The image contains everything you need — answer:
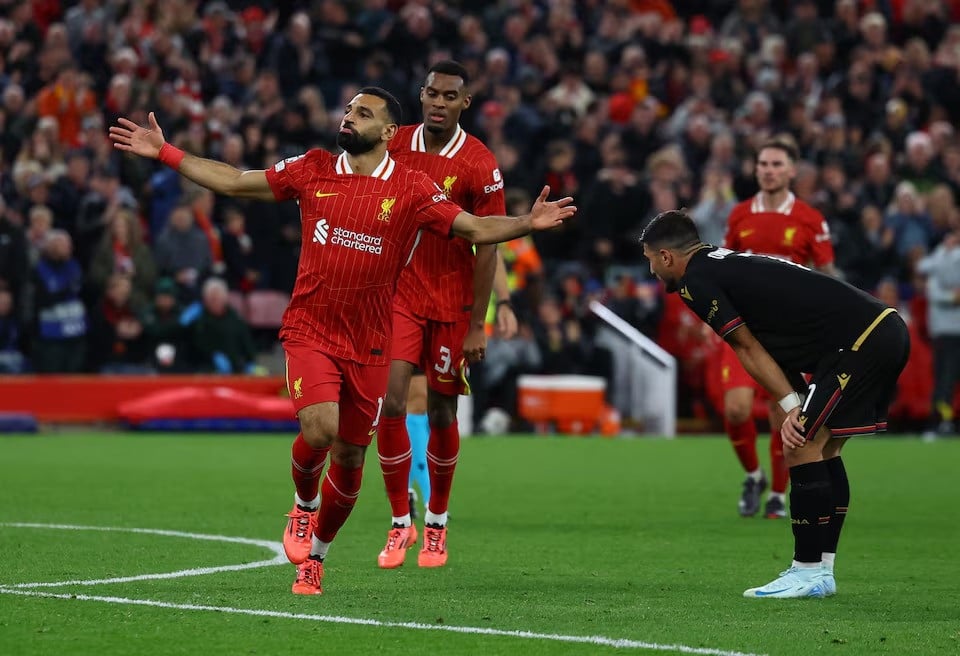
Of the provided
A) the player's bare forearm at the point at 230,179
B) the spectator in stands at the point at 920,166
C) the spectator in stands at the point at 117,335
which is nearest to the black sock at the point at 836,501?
the player's bare forearm at the point at 230,179

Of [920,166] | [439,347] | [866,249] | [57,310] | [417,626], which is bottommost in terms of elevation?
[417,626]

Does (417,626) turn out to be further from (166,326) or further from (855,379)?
(166,326)

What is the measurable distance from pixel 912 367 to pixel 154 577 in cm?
1595

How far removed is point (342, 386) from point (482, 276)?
6.26ft

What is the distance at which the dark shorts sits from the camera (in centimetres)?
856

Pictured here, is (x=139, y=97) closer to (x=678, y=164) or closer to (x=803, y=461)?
(x=678, y=164)

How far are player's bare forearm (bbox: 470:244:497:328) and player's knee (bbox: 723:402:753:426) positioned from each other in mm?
3280

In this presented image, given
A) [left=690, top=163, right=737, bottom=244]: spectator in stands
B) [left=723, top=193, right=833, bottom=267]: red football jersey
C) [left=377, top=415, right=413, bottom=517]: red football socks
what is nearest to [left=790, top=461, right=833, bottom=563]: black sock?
[left=377, top=415, right=413, bottom=517]: red football socks

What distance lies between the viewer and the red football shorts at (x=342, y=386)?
325 inches

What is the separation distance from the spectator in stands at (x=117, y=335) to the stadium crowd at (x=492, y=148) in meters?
0.03

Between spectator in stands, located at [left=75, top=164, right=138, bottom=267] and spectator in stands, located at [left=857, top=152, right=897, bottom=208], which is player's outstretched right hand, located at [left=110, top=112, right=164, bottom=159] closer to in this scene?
spectator in stands, located at [left=75, top=164, right=138, bottom=267]

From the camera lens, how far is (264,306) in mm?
22625

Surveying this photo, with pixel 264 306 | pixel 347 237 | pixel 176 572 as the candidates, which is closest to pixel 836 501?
pixel 347 237

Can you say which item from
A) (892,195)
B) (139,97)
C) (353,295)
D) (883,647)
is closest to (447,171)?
(353,295)
